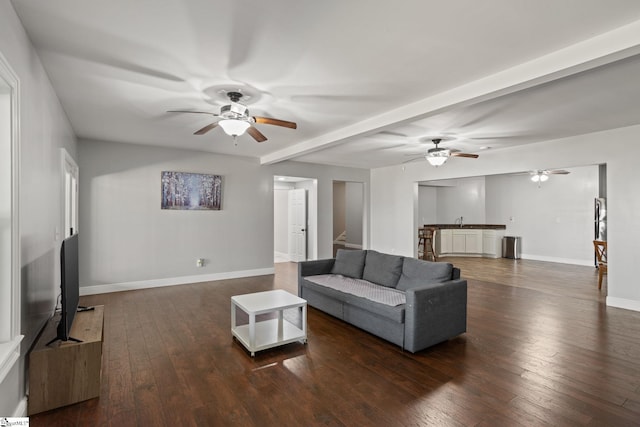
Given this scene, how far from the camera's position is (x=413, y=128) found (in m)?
4.57

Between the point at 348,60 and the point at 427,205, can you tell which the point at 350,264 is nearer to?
the point at 348,60

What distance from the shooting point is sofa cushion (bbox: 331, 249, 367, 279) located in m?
4.54

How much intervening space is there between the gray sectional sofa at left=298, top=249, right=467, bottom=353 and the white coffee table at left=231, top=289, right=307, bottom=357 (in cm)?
67

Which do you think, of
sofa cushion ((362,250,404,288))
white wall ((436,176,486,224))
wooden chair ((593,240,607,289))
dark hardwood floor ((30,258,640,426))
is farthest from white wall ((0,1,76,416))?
white wall ((436,176,486,224))

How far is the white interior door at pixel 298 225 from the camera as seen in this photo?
27.9 feet

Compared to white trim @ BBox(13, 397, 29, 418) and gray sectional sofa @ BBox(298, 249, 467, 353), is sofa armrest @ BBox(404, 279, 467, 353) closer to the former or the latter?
gray sectional sofa @ BBox(298, 249, 467, 353)

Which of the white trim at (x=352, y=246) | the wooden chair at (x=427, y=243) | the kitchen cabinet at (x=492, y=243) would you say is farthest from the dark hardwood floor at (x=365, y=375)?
the white trim at (x=352, y=246)

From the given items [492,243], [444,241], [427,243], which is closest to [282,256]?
[427,243]

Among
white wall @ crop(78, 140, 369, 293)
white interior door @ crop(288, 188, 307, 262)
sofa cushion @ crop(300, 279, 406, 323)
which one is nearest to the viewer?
sofa cushion @ crop(300, 279, 406, 323)

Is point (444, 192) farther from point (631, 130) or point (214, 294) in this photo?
point (214, 294)

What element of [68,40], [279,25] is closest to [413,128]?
[279,25]

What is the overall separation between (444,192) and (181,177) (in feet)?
27.3

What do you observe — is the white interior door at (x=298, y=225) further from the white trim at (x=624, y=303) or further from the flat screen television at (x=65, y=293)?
the flat screen television at (x=65, y=293)

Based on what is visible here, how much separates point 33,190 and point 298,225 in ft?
21.5
